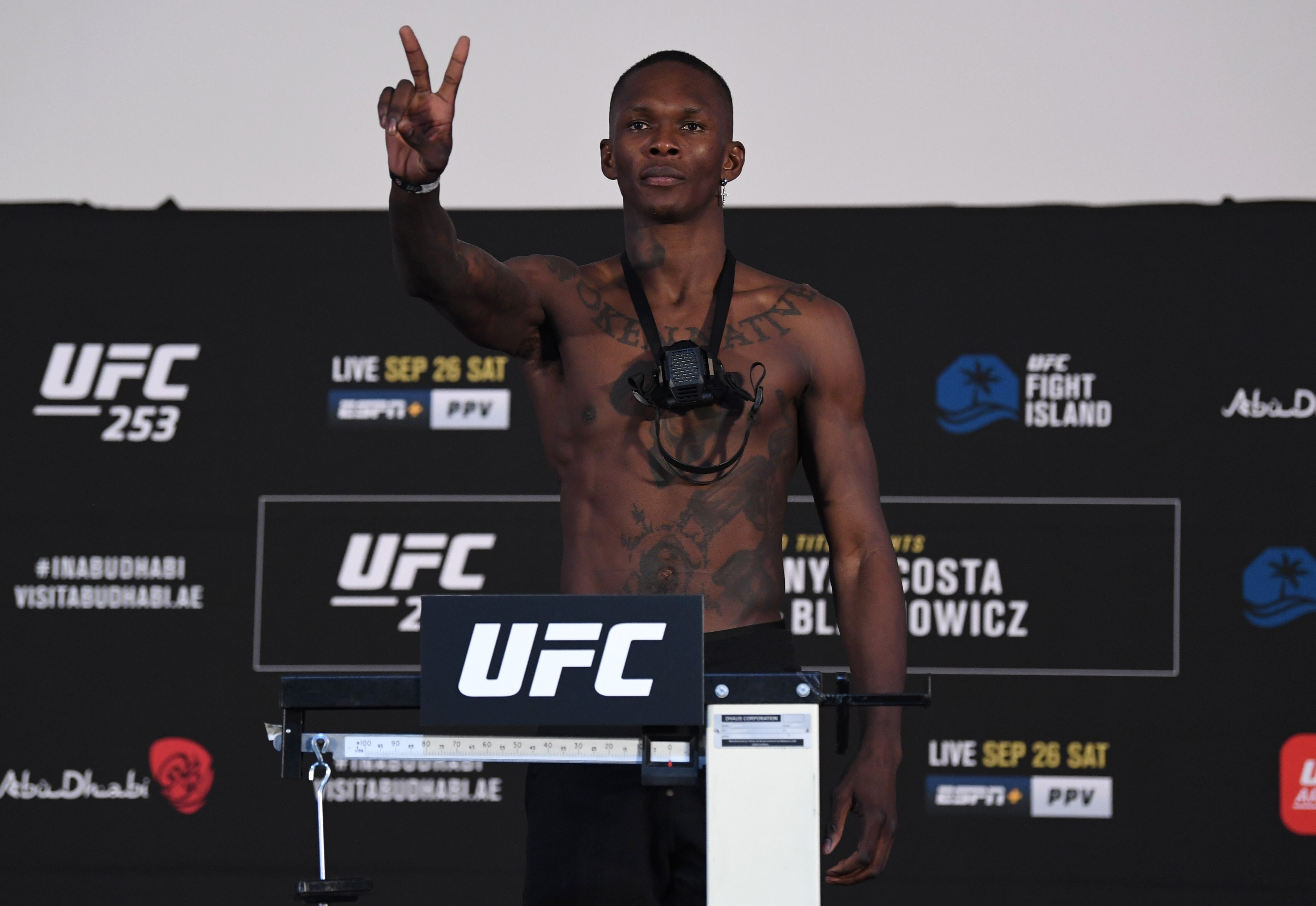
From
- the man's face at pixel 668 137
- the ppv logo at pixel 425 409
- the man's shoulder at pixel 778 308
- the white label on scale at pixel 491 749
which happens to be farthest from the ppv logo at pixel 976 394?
the white label on scale at pixel 491 749

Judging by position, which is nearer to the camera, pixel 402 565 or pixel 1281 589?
pixel 1281 589

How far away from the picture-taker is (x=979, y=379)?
11.3 ft

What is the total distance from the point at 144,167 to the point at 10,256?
1.34ft

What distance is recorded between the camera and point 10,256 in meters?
3.56

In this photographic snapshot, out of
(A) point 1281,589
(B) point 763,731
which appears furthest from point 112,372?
(A) point 1281,589

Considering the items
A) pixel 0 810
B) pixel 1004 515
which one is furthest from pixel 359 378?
pixel 1004 515

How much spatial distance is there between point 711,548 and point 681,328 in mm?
360

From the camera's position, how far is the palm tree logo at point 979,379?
3.45 meters

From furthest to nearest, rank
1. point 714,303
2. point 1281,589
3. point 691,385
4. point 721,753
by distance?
point 1281,589 < point 714,303 < point 691,385 < point 721,753

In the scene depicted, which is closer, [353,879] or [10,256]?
[353,879]

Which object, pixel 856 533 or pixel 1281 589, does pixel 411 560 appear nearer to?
pixel 856 533

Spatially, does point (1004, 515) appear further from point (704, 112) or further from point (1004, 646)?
point (704, 112)

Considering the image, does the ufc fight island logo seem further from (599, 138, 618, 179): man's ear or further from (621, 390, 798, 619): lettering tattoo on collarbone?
(621, 390, 798, 619): lettering tattoo on collarbone

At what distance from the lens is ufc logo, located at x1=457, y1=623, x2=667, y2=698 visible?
1.36 metres
